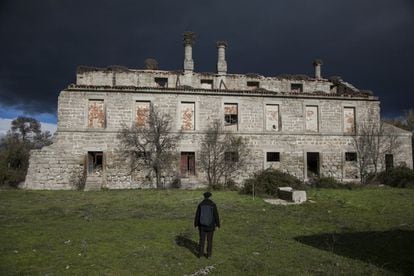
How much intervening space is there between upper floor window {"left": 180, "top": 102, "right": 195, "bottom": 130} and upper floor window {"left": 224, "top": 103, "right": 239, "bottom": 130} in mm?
2282

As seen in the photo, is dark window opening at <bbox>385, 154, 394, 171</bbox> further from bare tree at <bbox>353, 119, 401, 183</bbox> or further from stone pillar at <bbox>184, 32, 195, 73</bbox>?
stone pillar at <bbox>184, 32, 195, 73</bbox>

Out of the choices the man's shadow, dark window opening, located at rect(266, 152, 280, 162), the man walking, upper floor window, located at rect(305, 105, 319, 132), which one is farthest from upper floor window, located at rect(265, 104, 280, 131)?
the man walking

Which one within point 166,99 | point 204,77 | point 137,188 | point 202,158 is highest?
point 204,77

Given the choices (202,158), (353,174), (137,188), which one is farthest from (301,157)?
(137,188)

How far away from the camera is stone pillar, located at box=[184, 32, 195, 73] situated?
26.9 meters

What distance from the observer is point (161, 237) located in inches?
355

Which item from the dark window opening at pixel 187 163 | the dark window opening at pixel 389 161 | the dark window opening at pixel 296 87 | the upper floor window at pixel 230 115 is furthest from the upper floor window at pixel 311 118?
the dark window opening at pixel 187 163

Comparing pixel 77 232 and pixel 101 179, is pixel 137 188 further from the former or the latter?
pixel 77 232

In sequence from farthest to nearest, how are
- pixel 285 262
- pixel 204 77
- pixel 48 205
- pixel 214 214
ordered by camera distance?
pixel 204 77 < pixel 48 205 < pixel 214 214 < pixel 285 262

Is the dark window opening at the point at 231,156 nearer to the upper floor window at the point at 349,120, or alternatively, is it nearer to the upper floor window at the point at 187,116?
the upper floor window at the point at 187,116

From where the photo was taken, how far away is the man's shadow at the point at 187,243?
7901 millimetres

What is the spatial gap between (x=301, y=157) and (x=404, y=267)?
18238 millimetres

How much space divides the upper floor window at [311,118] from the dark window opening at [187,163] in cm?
847

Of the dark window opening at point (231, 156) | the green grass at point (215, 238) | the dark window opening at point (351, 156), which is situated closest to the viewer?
the green grass at point (215, 238)
